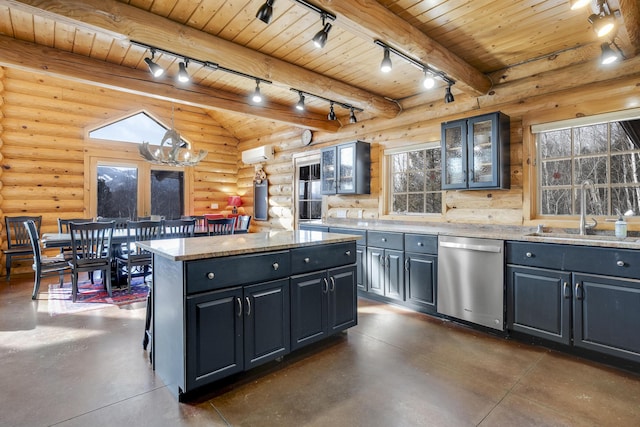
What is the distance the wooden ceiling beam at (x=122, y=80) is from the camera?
317 centimetres

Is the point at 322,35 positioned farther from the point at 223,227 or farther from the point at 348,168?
the point at 223,227

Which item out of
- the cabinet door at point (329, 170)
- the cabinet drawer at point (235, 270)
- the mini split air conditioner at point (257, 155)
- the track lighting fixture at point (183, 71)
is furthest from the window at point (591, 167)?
the mini split air conditioner at point (257, 155)

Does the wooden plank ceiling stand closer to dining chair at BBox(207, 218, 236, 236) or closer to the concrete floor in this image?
dining chair at BBox(207, 218, 236, 236)

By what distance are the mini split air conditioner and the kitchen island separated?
4376 millimetres

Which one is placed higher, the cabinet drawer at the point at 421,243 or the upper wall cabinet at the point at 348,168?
the upper wall cabinet at the point at 348,168

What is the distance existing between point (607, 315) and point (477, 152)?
182 cm

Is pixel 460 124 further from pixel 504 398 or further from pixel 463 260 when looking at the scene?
pixel 504 398

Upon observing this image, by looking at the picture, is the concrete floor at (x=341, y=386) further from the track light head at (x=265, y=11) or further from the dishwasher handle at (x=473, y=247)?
the track light head at (x=265, y=11)

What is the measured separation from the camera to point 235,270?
2.19 metres

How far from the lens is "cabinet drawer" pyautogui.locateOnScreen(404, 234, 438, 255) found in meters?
3.52

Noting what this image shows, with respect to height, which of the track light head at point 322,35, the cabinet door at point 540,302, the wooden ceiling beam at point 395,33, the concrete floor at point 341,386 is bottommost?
the concrete floor at point 341,386

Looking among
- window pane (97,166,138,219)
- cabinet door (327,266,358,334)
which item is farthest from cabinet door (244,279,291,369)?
window pane (97,166,138,219)

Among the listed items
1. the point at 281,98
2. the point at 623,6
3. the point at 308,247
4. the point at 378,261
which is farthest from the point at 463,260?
the point at 281,98

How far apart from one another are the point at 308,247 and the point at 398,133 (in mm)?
2704
